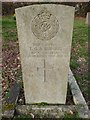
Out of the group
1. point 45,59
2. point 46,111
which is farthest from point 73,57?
point 46,111

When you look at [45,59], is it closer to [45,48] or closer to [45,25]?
[45,48]

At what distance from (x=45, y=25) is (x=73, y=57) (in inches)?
161

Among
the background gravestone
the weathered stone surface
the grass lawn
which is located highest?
the background gravestone

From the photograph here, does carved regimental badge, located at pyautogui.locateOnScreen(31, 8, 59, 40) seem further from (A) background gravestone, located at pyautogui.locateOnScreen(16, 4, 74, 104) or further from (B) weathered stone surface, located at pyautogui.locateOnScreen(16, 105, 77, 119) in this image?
(B) weathered stone surface, located at pyautogui.locateOnScreen(16, 105, 77, 119)

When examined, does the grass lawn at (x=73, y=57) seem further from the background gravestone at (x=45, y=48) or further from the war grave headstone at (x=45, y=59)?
the background gravestone at (x=45, y=48)

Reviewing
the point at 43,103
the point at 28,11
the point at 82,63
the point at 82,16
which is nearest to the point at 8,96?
the point at 43,103

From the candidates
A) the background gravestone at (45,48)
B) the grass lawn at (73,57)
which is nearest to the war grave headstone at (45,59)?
the background gravestone at (45,48)

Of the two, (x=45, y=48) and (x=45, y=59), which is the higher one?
(x=45, y=48)

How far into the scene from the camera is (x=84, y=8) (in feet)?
62.7

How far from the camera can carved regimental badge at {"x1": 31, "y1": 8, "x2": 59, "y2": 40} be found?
14.3 ft

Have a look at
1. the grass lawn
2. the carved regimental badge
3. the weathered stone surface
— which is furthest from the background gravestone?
the grass lawn

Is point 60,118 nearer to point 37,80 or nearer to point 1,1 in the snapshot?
point 37,80

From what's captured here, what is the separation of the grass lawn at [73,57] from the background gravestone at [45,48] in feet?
2.93

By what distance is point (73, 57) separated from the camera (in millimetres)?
8406
